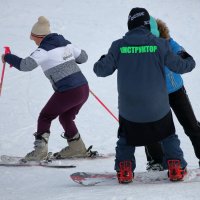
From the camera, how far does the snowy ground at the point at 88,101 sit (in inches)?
174

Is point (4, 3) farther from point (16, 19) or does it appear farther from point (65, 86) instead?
point (65, 86)

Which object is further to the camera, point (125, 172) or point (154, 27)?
point (125, 172)

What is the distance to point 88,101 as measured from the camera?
1038cm

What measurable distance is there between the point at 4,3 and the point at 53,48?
45.3 feet

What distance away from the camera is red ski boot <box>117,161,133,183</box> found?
4629 mm

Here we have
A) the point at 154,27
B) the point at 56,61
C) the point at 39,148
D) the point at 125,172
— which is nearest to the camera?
the point at 154,27

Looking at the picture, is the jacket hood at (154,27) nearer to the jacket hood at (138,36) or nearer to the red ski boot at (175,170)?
the jacket hood at (138,36)

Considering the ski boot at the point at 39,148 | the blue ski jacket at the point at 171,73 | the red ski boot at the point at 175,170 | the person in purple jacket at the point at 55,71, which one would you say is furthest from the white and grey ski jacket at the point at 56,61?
the red ski boot at the point at 175,170

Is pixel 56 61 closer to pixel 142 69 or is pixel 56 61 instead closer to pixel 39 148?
pixel 39 148

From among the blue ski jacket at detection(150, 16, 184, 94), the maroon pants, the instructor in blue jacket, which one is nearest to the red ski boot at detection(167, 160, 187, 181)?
the instructor in blue jacket

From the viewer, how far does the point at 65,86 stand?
19.2ft

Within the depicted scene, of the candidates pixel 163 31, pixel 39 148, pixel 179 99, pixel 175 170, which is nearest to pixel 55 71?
pixel 39 148

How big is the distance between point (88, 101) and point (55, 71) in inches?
182

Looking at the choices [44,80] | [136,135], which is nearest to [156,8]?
[44,80]
